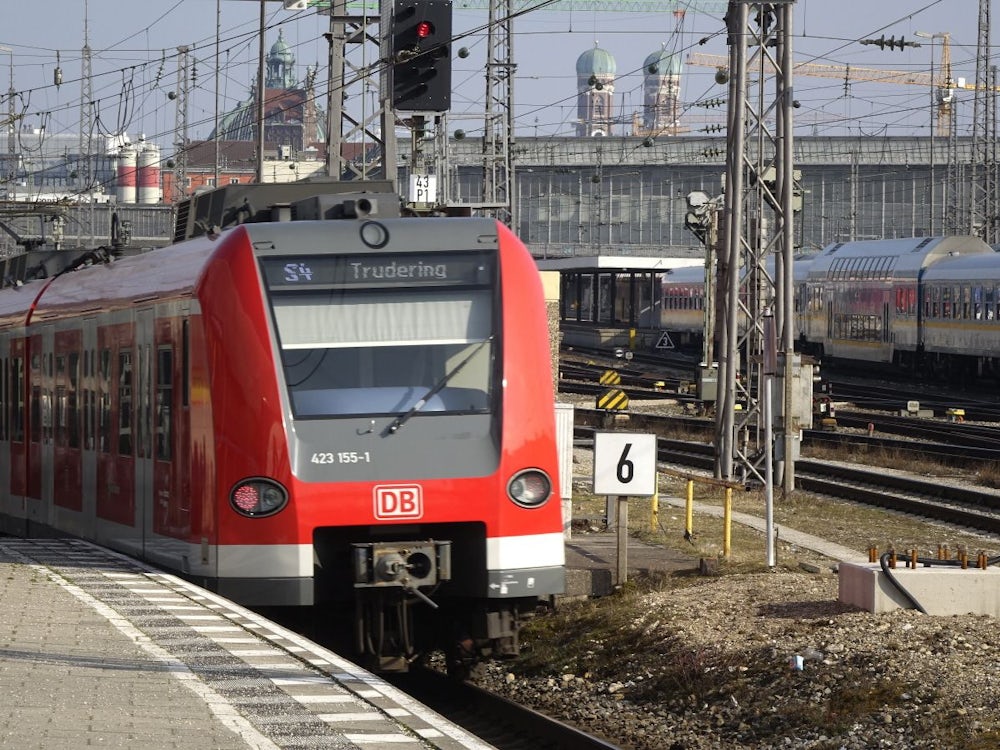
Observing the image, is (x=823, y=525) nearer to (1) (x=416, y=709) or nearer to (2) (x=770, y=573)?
(2) (x=770, y=573)

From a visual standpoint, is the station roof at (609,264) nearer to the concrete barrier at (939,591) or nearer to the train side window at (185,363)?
the concrete barrier at (939,591)

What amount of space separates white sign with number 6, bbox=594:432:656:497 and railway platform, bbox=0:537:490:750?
14.6ft

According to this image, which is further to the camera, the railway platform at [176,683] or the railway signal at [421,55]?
the railway signal at [421,55]

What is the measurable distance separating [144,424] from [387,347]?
9.20ft

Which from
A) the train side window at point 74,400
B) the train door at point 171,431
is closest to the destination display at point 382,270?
the train door at point 171,431

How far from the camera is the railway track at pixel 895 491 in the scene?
70.7ft

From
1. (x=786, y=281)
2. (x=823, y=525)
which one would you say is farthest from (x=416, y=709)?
(x=786, y=281)

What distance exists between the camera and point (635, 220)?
131625mm

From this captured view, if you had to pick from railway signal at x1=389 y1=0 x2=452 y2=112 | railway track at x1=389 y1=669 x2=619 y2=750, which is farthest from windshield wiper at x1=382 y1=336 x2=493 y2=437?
railway signal at x1=389 y1=0 x2=452 y2=112

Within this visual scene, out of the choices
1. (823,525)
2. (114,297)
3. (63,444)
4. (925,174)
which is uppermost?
(925,174)

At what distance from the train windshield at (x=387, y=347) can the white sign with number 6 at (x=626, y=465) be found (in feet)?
12.9

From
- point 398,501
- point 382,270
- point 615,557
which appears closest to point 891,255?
point 615,557

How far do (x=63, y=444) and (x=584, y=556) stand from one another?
485 centimetres

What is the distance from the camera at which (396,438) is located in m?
10.8
